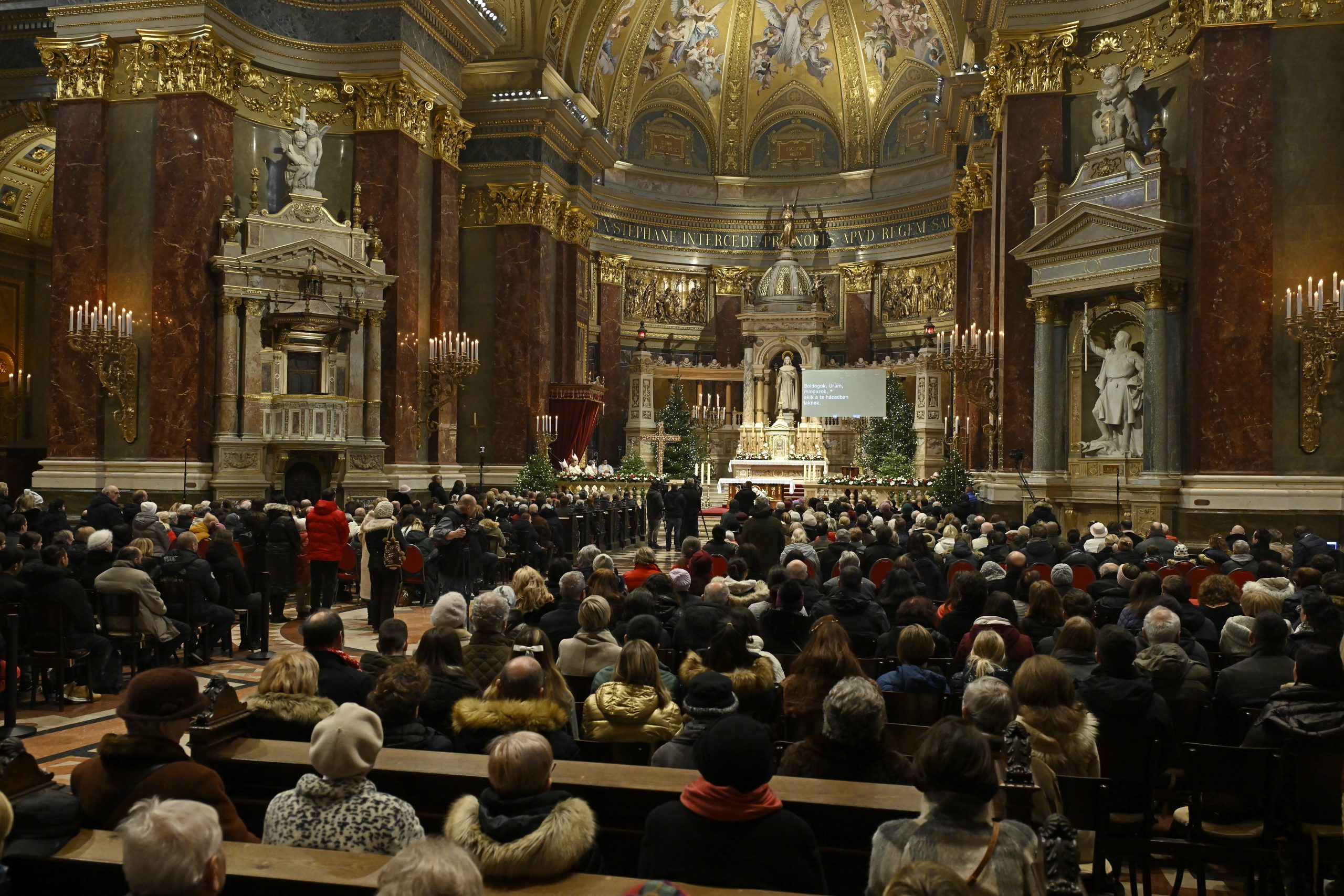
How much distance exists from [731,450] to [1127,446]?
20.5m

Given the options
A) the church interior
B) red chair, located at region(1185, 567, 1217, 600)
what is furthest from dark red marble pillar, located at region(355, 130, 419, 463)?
red chair, located at region(1185, 567, 1217, 600)

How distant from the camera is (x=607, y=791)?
154 inches

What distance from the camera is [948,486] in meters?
20.4

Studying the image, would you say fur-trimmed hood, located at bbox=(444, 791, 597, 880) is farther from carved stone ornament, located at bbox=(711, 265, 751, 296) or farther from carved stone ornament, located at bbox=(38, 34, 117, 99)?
carved stone ornament, located at bbox=(711, 265, 751, 296)

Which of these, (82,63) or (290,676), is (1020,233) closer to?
(290,676)

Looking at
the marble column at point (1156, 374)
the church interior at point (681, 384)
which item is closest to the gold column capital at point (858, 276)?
the church interior at point (681, 384)

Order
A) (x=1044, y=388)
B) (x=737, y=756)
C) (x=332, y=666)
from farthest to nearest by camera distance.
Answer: (x=1044, y=388), (x=332, y=666), (x=737, y=756)

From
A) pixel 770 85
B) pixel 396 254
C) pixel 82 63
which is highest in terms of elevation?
pixel 770 85

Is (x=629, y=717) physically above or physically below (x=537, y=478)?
below

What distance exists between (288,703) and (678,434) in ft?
98.0

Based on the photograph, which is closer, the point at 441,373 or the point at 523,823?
the point at 523,823

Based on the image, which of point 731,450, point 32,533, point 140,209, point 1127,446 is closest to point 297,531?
point 32,533

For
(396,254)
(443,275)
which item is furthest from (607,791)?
(443,275)

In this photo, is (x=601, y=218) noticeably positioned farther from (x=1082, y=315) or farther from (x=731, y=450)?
(x=1082, y=315)
